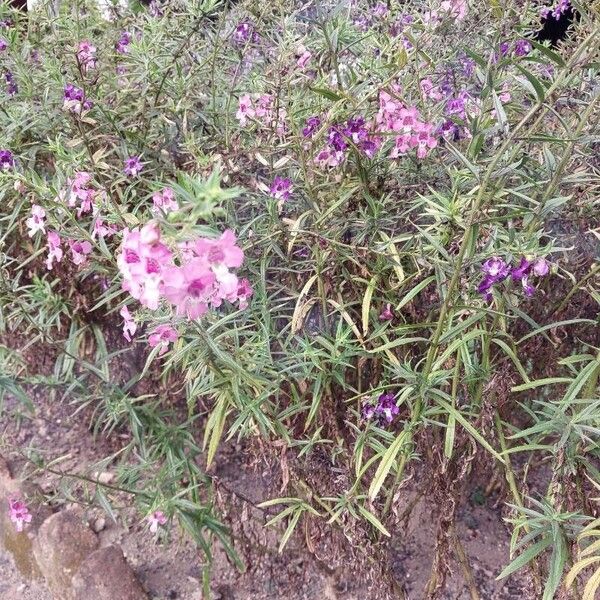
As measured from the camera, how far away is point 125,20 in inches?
95.5

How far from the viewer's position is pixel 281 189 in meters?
1.68

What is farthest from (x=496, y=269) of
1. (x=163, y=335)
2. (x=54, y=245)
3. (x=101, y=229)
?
(x=54, y=245)

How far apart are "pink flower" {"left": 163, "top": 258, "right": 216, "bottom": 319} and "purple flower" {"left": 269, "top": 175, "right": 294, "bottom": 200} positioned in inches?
27.9

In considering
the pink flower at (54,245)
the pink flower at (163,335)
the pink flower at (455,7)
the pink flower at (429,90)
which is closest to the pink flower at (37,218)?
the pink flower at (54,245)

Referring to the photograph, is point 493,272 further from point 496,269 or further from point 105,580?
point 105,580

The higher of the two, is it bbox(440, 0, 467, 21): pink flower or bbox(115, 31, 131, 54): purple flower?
bbox(440, 0, 467, 21): pink flower

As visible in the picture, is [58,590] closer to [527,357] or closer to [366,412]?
[366,412]

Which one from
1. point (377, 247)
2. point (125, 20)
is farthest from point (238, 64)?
point (377, 247)

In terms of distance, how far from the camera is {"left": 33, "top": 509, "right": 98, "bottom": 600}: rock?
2.19m

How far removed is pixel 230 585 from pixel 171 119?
60.3 inches

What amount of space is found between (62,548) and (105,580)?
0.21m

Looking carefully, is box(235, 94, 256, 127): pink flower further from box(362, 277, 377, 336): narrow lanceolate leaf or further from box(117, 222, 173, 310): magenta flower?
box(117, 222, 173, 310): magenta flower

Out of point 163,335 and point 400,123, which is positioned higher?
point 400,123

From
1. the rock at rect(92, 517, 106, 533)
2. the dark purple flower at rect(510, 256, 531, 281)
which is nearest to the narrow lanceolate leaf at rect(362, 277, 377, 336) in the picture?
the dark purple flower at rect(510, 256, 531, 281)
